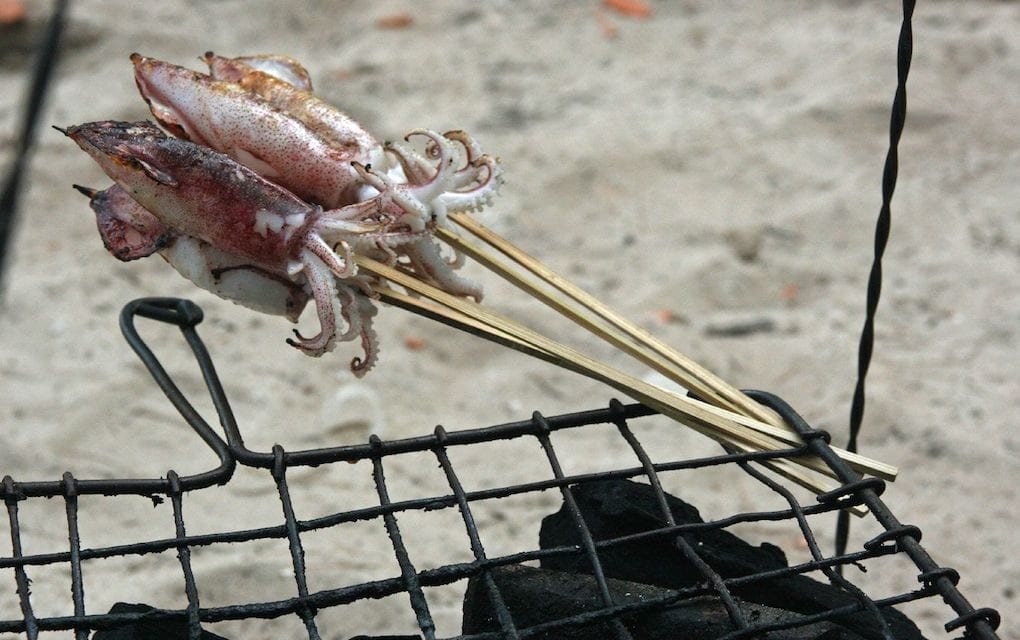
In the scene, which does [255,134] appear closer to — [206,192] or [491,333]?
[206,192]

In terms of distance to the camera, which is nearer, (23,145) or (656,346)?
(23,145)

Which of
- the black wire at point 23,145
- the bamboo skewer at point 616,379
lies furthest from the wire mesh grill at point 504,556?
the black wire at point 23,145

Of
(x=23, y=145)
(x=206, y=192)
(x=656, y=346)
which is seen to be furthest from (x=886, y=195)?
(x=23, y=145)

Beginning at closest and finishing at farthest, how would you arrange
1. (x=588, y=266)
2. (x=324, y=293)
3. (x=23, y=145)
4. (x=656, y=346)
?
1. (x=23, y=145)
2. (x=324, y=293)
3. (x=656, y=346)
4. (x=588, y=266)

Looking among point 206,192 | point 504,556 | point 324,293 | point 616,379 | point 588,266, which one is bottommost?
point 504,556

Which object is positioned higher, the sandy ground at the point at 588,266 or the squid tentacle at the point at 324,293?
the sandy ground at the point at 588,266

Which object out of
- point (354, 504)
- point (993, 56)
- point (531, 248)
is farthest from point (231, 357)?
point (993, 56)

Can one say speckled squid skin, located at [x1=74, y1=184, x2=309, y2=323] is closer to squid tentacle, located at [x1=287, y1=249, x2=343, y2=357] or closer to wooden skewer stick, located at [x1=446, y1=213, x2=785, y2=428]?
squid tentacle, located at [x1=287, y1=249, x2=343, y2=357]

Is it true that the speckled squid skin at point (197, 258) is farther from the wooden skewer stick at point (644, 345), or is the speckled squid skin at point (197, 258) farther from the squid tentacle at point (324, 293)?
the wooden skewer stick at point (644, 345)
